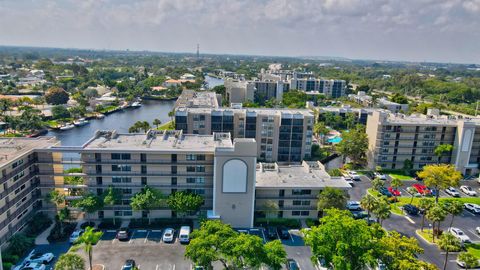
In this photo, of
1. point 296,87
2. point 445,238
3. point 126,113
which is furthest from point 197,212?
point 296,87

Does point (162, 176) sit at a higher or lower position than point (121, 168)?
lower

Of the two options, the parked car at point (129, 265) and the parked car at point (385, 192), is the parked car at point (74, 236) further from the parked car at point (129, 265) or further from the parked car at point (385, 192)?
the parked car at point (385, 192)

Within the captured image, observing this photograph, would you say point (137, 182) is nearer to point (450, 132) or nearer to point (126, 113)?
point (450, 132)

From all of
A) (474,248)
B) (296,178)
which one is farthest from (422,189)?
(296,178)

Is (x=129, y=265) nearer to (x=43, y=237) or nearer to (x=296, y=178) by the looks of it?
(x=43, y=237)

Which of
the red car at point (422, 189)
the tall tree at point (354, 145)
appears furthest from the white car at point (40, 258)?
the red car at point (422, 189)

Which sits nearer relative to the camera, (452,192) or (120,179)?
(120,179)
